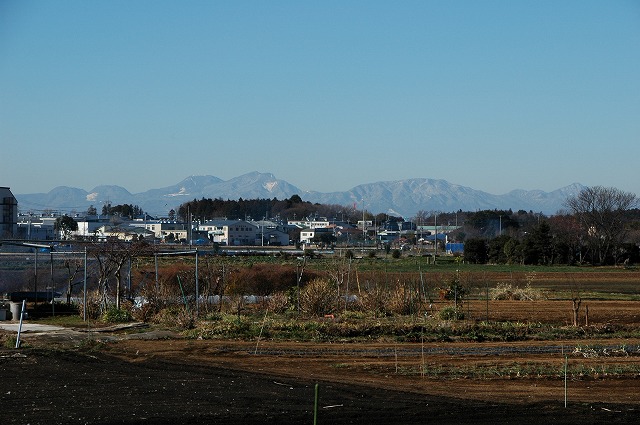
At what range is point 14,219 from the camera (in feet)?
285

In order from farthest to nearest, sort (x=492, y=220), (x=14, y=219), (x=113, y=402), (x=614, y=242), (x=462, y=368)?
(x=492, y=220) → (x=14, y=219) → (x=614, y=242) → (x=462, y=368) → (x=113, y=402)

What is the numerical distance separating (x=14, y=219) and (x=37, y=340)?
66.8 metres

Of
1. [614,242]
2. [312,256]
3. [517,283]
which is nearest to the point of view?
[517,283]

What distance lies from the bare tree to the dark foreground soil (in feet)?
214

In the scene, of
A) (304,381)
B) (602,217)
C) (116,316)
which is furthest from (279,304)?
(602,217)

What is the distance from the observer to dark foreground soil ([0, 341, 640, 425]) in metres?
13.5

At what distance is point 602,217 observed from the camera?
9169 cm

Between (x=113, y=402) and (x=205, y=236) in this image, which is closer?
(x=113, y=402)

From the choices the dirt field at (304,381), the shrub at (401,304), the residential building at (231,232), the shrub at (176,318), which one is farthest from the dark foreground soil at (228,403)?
the residential building at (231,232)

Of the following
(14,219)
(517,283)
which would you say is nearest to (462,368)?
(517,283)

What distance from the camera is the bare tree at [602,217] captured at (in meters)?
79.2

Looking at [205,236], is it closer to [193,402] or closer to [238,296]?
[238,296]

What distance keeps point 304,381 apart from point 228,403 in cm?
290

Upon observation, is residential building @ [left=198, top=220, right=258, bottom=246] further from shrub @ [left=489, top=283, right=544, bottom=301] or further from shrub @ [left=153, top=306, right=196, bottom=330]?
shrub @ [left=153, top=306, right=196, bottom=330]
